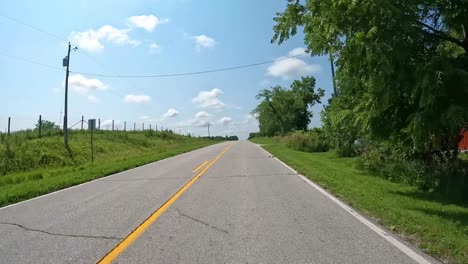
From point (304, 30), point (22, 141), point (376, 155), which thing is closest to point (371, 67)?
point (304, 30)

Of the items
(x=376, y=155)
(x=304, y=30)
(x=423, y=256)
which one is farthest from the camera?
(x=376, y=155)

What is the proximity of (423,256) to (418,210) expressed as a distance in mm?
3546

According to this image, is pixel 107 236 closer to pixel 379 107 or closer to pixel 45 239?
pixel 45 239

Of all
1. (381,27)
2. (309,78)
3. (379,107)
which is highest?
(309,78)

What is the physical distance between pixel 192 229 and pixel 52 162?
25983 millimetres

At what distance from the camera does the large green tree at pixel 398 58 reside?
31.9 feet

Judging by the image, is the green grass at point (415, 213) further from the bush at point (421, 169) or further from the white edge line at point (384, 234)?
the bush at point (421, 169)

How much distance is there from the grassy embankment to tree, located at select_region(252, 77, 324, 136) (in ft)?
137

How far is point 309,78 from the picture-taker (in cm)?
8106

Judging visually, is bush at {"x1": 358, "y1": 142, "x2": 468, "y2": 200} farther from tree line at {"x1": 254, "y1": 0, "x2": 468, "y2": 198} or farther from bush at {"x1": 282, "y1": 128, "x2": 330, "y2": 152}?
bush at {"x1": 282, "y1": 128, "x2": 330, "y2": 152}

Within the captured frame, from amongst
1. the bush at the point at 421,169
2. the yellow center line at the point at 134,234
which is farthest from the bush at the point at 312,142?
the yellow center line at the point at 134,234

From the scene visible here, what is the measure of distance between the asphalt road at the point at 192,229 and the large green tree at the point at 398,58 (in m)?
2.79

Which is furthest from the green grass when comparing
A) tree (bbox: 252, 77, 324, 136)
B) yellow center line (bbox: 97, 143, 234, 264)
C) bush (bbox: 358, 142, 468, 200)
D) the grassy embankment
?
tree (bbox: 252, 77, 324, 136)

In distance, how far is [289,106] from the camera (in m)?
94.5
